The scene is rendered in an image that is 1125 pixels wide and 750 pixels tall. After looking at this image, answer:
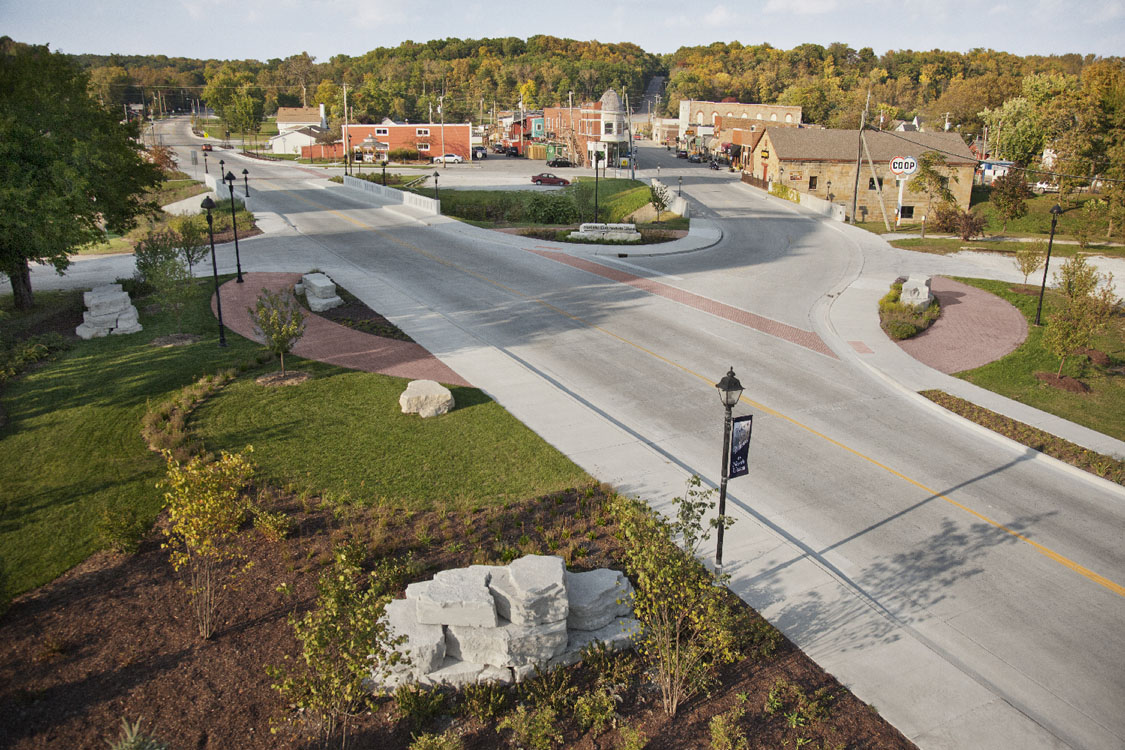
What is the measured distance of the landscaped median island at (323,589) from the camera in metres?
7.89

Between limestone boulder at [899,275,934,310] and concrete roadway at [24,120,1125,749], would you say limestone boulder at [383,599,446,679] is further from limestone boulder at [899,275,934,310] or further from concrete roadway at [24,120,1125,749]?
limestone boulder at [899,275,934,310]

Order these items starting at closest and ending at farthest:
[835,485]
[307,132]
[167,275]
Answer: [835,485], [167,275], [307,132]

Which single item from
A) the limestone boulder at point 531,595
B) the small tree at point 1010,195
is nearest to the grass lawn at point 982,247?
the small tree at point 1010,195

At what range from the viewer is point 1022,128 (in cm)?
6588

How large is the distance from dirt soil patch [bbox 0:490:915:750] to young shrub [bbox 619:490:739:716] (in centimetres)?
24

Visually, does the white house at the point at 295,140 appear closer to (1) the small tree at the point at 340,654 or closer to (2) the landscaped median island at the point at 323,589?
(2) the landscaped median island at the point at 323,589

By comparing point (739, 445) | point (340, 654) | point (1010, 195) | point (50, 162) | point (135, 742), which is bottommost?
point (135, 742)

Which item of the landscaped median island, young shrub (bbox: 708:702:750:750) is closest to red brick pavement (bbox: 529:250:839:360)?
the landscaped median island

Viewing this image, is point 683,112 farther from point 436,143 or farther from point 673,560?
point 673,560

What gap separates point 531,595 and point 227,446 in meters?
8.46

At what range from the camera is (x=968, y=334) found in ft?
79.6

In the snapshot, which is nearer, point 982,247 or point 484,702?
point 484,702

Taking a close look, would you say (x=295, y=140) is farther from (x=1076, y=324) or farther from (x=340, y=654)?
(x=340, y=654)

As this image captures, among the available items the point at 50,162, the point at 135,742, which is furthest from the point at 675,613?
the point at 50,162
